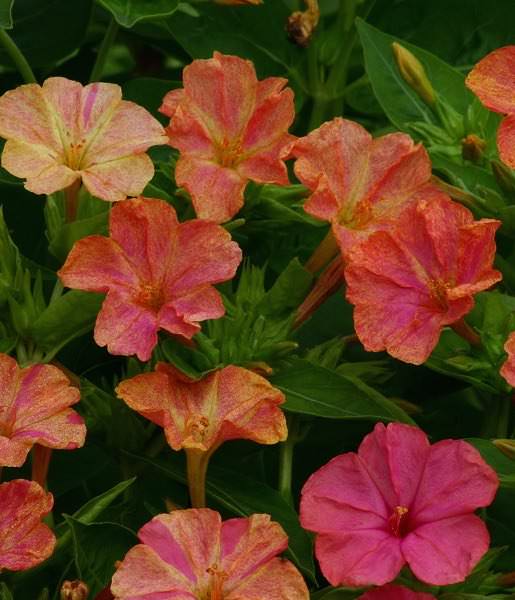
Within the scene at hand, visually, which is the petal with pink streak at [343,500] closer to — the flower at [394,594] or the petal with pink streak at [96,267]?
the flower at [394,594]

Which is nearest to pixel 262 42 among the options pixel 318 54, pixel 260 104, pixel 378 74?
pixel 318 54

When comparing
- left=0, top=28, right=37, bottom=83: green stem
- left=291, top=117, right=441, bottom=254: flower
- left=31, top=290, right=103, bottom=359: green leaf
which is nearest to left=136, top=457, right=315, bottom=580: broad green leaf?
left=31, top=290, right=103, bottom=359: green leaf

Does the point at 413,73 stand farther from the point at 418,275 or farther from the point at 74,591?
the point at 74,591

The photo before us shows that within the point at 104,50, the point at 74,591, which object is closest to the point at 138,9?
the point at 104,50

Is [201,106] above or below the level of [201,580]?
above

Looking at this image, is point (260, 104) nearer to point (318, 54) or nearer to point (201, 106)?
point (201, 106)
